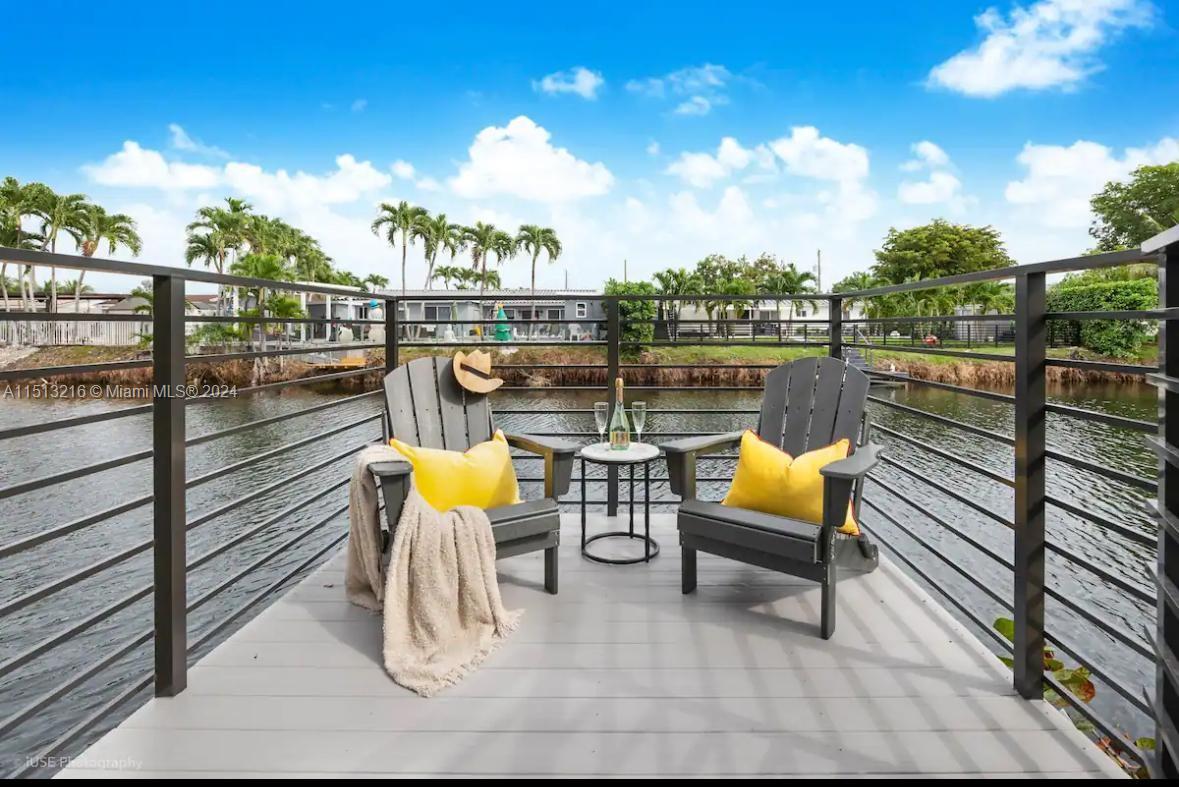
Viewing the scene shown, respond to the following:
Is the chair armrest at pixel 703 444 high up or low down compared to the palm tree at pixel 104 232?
down

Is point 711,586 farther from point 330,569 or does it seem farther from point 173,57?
point 173,57

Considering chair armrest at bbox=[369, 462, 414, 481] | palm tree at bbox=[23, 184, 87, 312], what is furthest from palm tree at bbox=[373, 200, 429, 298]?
chair armrest at bbox=[369, 462, 414, 481]

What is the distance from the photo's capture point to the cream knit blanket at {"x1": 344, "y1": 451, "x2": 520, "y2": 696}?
2.00 meters

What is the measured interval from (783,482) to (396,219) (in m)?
36.8

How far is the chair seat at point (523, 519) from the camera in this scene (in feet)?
7.78

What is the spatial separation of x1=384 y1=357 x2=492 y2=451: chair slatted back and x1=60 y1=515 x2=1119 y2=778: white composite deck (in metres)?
0.73

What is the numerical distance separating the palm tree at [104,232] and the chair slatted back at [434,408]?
103ft

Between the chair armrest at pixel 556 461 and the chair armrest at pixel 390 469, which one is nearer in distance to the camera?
the chair armrest at pixel 390 469

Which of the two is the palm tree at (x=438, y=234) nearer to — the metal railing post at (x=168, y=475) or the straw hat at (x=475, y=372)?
the straw hat at (x=475, y=372)

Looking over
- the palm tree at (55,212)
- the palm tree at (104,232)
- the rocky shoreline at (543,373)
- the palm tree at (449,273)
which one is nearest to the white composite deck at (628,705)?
the rocky shoreline at (543,373)

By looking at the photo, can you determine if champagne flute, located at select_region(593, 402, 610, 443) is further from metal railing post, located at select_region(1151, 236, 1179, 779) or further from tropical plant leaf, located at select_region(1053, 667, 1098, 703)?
metal railing post, located at select_region(1151, 236, 1179, 779)

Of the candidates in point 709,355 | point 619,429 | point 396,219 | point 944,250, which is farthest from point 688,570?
point 944,250

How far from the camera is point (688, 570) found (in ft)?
8.36

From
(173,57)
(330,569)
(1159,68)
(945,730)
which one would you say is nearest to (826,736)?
(945,730)
